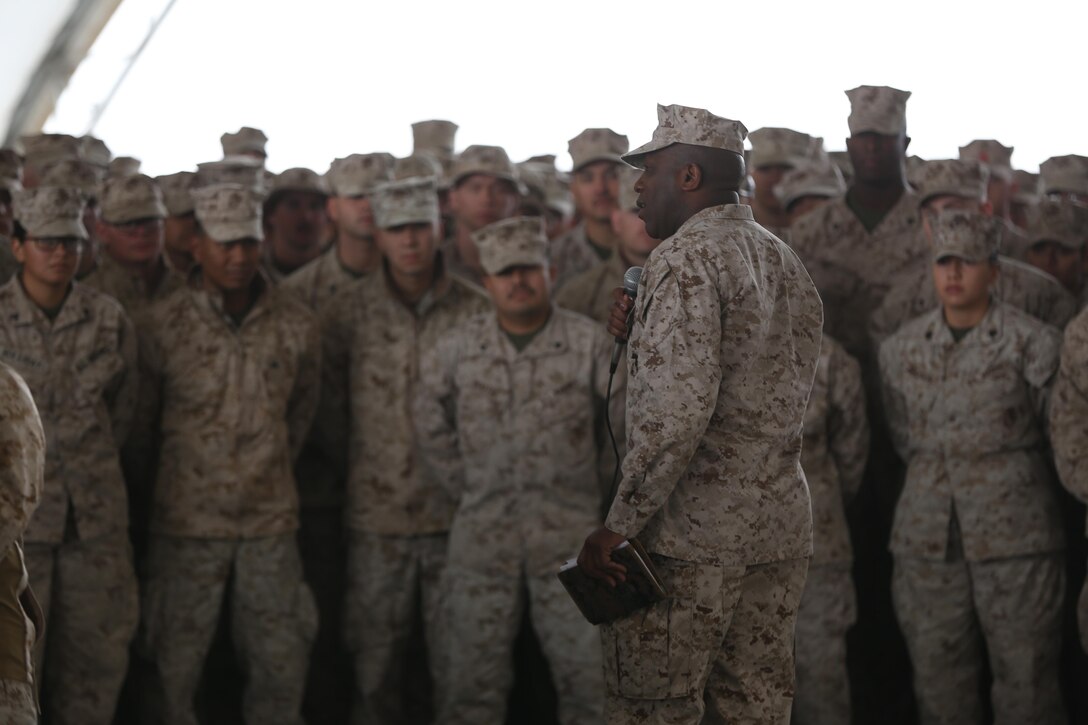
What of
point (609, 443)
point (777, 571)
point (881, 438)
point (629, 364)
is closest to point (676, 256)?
point (629, 364)

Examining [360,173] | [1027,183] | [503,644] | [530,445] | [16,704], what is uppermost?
[1027,183]

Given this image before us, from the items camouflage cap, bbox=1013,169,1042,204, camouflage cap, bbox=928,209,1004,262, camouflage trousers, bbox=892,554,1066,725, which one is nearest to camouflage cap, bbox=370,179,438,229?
camouflage cap, bbox=928,209,1004,262

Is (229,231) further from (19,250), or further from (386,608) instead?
(386,608)

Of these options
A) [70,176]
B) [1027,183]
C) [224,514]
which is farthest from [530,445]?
[1027,183]

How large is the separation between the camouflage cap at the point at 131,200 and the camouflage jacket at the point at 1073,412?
121 inches

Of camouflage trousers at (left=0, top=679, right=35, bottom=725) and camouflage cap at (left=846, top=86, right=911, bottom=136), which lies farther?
camouflage cap at (left=846, top=86, right=911, bottom=136)

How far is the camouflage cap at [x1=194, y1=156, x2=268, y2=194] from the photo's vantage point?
20.2 feet

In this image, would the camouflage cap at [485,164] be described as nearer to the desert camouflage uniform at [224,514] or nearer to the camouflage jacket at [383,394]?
the camouflage jacket at [383,394]

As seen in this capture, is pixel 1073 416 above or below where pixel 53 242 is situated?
below

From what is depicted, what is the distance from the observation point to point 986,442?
4.82m

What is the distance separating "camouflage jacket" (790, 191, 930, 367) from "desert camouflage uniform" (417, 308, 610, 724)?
135cm

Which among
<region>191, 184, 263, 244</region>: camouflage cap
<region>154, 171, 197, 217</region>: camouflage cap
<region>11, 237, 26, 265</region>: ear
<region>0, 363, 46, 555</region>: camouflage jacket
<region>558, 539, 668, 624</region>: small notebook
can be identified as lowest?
<region>558, 539, 668, 624</region>: small notebook

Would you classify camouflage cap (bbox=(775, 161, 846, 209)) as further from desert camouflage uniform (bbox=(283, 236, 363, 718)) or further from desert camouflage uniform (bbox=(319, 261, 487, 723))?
desert camouflage uniform (bbox=(283, 236, 363, 718))

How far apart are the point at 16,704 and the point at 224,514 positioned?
7.92ft
